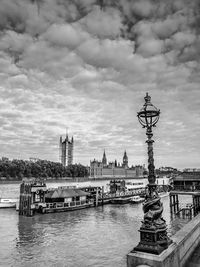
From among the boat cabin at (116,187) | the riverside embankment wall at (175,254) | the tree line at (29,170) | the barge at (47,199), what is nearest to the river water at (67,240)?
the barge at (47,199)

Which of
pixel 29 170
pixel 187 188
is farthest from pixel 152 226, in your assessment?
pixel 29 170

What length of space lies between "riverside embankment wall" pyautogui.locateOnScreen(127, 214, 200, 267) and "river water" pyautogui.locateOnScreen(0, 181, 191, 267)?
384 inches

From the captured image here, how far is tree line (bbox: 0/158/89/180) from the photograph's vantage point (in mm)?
118250

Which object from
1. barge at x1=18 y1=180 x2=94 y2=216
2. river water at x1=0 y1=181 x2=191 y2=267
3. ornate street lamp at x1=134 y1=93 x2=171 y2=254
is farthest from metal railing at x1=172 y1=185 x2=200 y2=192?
ornate street lamp at x1=134 y1=93 x2=171 y2=254

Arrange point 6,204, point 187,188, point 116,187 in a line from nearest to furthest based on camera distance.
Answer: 1. point 187,188
2. point 6,204
3. point 116,187

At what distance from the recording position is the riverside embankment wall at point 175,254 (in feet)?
26.6

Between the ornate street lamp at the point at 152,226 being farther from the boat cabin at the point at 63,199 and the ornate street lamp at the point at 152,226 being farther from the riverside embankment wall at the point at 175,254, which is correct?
the boat cabin at the point at 63,199

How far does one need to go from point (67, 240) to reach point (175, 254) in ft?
66.7

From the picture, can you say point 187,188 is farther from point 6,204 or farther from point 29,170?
point 29,170

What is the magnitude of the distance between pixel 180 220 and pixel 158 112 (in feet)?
105

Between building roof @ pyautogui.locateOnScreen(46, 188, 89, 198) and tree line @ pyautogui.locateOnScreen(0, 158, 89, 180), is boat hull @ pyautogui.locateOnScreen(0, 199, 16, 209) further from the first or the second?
tree line @ pyautogui.locateOnScreen(0, 158, 89, 180)

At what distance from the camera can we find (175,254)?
9141 millimetres

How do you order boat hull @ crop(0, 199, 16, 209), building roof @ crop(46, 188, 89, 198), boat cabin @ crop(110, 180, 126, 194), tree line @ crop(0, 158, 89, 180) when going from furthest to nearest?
tree line @ crop(0, 158, 89, 180) < boat cabin @ crop(110, 180, 126, 194) < boat hull @ crop(0, 199, 16, 209) < building roof @ crop(46, 188, 89, 198)

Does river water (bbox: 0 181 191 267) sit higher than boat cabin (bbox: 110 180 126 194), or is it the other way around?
boat cabin (bbox: 110 180 126 194)
